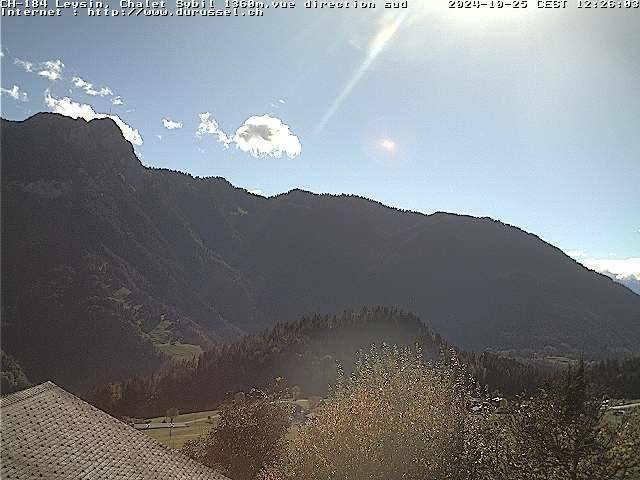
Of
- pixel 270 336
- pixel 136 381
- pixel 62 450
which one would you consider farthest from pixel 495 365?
pixel 62 450

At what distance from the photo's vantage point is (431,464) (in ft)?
60.4

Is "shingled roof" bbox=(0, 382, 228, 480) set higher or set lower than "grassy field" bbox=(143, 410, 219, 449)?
higher

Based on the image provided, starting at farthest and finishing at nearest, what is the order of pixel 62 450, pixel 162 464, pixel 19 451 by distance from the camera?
pixel 162 464, pixel 62 450, pixel 19 451

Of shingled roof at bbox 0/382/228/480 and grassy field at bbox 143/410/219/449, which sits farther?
grassy field at bbox 143/410/219/449

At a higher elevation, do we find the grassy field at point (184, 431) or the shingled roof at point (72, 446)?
the shingled roof at point (72, 446)

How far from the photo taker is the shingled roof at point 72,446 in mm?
13289

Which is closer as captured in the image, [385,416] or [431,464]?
[431,464]

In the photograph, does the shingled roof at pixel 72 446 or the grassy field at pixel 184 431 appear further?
the grassy field at pixel 184 431

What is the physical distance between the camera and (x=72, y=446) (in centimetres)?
1459

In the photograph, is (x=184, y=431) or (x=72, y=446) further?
(x=184, y=431)

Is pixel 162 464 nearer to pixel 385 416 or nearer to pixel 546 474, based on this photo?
pixel 385 416

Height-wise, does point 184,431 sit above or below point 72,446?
below

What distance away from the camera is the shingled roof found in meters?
13.3

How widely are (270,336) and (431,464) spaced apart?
435ft
